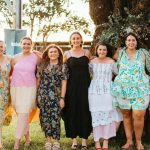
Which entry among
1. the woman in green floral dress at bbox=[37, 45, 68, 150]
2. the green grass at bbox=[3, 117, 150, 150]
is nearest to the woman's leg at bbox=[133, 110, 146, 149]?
the green grass at bbox=[3, 117, 150, 150]

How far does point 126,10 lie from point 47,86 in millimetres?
2213

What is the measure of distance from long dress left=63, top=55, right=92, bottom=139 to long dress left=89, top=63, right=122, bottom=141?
13 centimetres

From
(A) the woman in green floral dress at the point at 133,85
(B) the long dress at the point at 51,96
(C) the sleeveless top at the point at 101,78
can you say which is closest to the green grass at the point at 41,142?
(B) the long dress at the point at 51,96

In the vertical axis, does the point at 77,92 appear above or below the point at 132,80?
below

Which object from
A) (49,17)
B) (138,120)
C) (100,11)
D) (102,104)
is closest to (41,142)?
(102,104)

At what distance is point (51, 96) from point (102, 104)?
0.89 metres

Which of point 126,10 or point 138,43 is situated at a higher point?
point 126,10

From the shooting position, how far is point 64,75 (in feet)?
26.2

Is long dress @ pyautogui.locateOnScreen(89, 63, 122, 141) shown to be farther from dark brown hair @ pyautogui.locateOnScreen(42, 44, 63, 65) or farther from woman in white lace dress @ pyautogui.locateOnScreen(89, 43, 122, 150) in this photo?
dark brown hair @ pyautogui.locateOnScreen(42, 44, 63, 65)

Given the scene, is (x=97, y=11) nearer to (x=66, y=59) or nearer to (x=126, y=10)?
(x=126, y=10)

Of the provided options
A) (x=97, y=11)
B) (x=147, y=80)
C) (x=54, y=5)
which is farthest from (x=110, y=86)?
(x=54, y=5)

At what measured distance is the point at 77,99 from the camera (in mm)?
8109

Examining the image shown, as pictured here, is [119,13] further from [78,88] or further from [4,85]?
[4,85]

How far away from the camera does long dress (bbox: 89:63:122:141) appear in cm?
792
